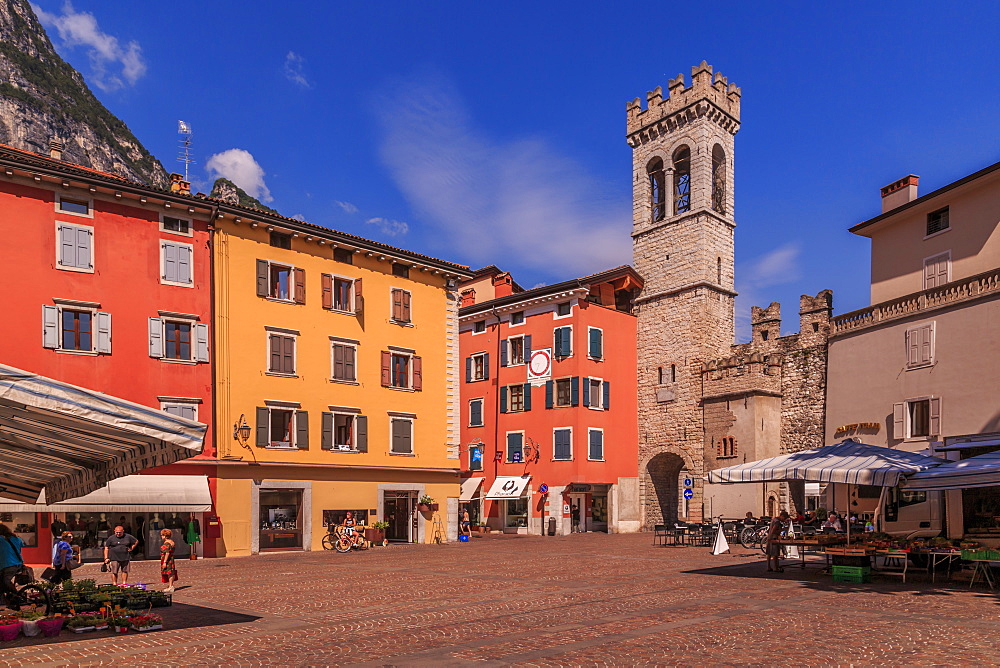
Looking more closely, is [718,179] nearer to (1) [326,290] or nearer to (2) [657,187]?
(2) [657,187]

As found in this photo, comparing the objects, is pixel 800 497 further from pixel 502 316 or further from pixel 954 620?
pixel 954 620

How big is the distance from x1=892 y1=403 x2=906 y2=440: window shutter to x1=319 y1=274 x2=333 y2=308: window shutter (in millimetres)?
20596

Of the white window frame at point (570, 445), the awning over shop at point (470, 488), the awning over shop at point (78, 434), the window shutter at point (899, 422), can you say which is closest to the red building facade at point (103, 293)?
the awning over shop at point (78, 434)

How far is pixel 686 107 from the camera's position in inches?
1795

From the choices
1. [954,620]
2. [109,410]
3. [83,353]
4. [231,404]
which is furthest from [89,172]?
[954,620]

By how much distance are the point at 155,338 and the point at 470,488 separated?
21377 millimetres

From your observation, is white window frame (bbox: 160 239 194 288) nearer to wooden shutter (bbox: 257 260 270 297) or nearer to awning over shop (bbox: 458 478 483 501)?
wooden shutter (bbox: 257 260 270 297)

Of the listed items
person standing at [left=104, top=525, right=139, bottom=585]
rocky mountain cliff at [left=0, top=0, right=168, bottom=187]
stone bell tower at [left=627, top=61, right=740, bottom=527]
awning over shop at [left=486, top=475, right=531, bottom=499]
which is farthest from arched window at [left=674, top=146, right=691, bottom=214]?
rocky mountain cliff at [left=0, top=0, right=168, bottom=187]

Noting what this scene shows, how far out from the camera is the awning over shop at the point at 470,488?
43.9 meters

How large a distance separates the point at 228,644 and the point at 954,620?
9801 mm

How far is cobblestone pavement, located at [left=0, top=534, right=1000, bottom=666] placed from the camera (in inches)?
369

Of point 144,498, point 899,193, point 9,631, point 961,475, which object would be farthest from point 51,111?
point 961,475

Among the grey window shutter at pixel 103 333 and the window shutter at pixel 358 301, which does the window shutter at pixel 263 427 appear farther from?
the window shutter at pixel 358 301

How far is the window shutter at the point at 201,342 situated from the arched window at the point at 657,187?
1102 inches
